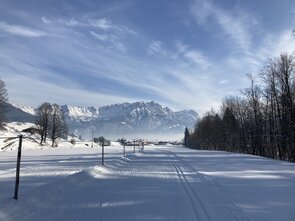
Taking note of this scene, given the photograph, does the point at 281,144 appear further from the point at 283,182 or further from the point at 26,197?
the point at 26,197

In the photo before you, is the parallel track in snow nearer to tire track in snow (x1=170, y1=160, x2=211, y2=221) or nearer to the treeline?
tire track in snow (x1=170, y1=160, x2=211, y2=221)

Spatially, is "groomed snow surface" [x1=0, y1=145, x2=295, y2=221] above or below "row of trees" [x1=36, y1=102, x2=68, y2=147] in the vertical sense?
below

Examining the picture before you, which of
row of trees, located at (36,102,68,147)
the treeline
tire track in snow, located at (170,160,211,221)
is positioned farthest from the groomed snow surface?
row of trees, located at (36,102,68,147)

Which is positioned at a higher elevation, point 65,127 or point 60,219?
point 65,127

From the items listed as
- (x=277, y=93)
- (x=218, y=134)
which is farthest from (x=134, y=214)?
(x=218, y=134)

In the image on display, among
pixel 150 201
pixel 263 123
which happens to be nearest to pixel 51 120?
pixel 263 123

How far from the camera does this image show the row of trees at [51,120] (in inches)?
4020

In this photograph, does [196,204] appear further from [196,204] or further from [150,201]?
[150,201]

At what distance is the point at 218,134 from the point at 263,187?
80.7 meters

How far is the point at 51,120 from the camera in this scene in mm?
107375

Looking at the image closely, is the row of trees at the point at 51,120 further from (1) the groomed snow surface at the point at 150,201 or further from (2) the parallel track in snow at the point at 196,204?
(2) the parallel track in snow at the point at 196,204

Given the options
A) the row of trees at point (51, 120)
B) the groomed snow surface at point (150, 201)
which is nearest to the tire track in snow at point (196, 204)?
the groomed snow surface at point (150, 201)

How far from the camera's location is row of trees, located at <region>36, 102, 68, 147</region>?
102100mm

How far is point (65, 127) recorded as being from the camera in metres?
114
